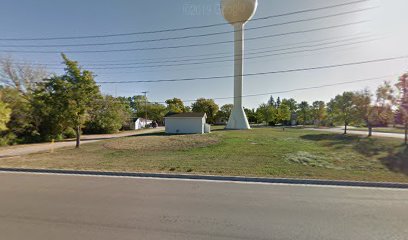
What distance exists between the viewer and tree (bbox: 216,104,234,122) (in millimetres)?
72525

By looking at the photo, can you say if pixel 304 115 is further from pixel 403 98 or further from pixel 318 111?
pixel 403 98

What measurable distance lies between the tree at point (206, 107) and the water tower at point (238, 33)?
102 feet

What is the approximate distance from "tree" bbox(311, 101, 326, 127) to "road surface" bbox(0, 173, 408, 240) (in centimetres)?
6031

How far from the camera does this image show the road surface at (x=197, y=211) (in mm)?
3539

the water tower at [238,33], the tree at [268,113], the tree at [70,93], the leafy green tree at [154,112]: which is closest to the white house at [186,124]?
the water tower at [238,33]

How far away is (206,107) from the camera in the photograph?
64.9 metres

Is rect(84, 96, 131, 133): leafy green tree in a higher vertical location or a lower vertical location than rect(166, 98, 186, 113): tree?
lower

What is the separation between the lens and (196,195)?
5551mm

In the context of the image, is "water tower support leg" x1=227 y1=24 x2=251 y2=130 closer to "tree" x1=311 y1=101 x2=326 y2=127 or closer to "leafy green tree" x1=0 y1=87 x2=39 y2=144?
"leafy green tree" x1=0 y1=87 x2=39 y2=144

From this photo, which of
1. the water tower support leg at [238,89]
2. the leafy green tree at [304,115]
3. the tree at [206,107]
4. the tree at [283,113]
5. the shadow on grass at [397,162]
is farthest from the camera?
the leafy green tree at [304,115]

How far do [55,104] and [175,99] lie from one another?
55633 millimetres

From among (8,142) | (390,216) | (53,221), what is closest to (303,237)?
(390,216)

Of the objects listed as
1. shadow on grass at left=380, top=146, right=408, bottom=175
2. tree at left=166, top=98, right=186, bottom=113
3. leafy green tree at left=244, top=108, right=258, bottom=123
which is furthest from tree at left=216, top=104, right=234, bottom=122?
shadow on grass at left=380, top=146, right=408, bottom=175

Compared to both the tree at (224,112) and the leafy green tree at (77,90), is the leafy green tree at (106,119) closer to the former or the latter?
the leafy green tree at (77,90)
